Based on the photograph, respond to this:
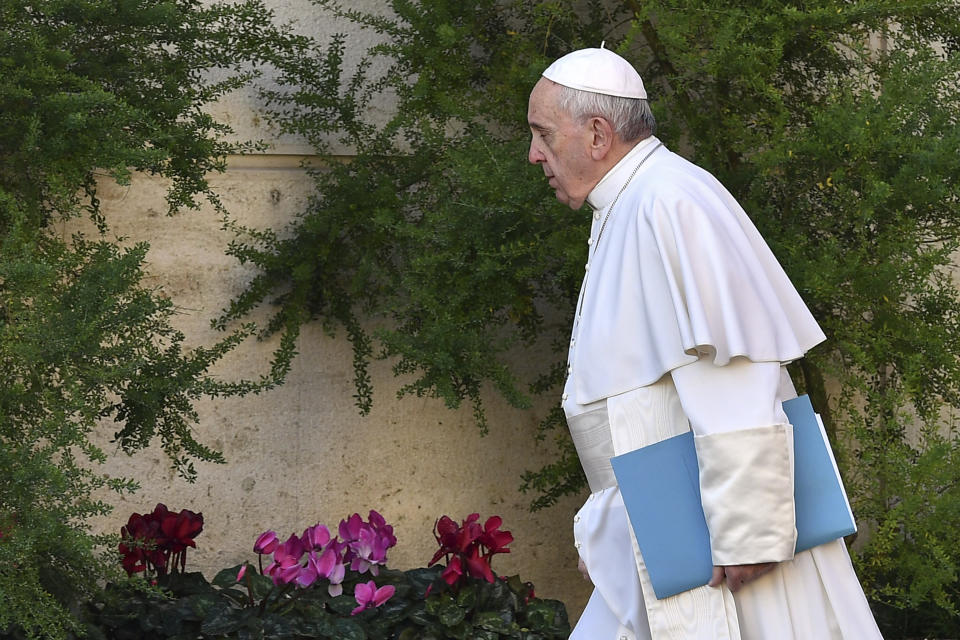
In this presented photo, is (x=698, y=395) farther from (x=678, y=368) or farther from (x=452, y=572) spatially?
(x=452, y=572)

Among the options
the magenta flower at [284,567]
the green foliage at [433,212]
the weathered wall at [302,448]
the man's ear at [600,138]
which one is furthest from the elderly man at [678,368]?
the weathered wall at [302,448]

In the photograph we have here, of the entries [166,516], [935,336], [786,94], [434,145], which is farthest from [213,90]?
[935,336]

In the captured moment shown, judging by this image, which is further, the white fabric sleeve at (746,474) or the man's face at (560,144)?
the man's face at (560,144)

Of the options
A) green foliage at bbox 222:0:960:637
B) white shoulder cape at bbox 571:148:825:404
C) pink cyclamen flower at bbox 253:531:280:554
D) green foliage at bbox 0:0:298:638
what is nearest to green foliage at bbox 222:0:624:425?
green foliage at bbox 222:0:960:637

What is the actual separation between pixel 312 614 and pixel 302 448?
116 centimetres

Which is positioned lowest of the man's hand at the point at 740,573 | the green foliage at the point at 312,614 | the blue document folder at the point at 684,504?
the man's hand at the point at 740,573

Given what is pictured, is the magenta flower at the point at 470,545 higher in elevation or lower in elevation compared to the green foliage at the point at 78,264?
lower

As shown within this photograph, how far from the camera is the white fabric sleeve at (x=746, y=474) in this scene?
80.4 inches

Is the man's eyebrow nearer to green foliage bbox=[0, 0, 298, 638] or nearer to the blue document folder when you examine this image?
the blue document folder

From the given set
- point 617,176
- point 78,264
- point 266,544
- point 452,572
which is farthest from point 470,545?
point 617,176

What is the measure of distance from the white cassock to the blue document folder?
5 centimetres

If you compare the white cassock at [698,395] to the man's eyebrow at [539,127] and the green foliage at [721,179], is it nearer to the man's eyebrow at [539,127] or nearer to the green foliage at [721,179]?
the man's eyebrow at [539,127]

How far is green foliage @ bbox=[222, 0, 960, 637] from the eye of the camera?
11.9 ft

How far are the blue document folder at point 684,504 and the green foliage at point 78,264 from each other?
56.6 inches
